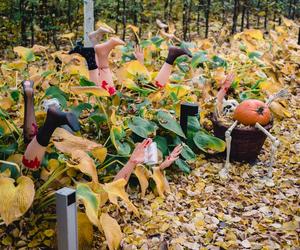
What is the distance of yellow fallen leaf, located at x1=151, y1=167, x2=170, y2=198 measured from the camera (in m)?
2.14

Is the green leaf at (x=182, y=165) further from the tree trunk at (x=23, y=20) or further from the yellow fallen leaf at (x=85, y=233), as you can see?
the tree trunk at (x=23, y=20)

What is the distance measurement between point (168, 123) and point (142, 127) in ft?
0.60

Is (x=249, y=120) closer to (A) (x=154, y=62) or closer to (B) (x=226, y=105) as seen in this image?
(B) (x=226, y=105)

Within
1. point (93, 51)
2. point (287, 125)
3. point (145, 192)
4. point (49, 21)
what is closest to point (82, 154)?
point (145, 192)

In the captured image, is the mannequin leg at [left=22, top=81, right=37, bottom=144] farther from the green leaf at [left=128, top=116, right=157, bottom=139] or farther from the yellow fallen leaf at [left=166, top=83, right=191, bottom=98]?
the yellow fallen leaf at [left=166, top=83, right=191, bottom=98]

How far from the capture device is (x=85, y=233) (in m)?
1.79

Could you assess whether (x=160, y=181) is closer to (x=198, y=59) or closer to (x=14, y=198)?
(x=14, y=198)

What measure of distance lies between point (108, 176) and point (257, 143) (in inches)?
33.5

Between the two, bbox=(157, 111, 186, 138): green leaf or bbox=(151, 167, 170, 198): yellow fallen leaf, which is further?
bbox=(157, 111, 186, 138): green leaf

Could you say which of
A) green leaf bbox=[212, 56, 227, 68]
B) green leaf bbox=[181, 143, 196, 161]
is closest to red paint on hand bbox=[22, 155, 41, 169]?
→ green leaf bbox=[181, 143, 196, 161]

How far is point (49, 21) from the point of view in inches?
192

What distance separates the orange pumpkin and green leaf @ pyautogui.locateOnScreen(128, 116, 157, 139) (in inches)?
18.9

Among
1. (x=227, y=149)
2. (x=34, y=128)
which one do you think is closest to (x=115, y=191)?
(x=34, y=128)

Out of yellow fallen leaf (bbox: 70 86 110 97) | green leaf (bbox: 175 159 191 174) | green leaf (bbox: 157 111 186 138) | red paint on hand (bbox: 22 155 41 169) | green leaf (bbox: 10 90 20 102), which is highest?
yellow fallen leaf (bbox: 70 86 110 97)
